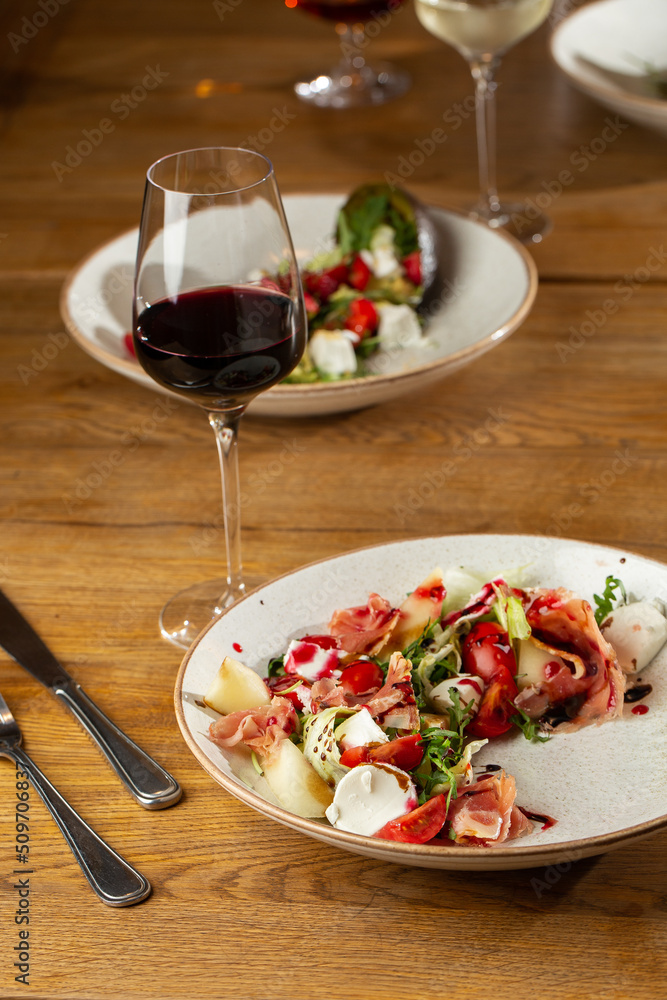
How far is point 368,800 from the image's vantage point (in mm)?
663

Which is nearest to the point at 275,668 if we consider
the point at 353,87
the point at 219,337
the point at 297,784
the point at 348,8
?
the point at 297,784

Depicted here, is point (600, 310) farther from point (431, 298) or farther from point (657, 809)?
point (657, 809)

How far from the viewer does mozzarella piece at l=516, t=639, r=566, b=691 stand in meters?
0.77

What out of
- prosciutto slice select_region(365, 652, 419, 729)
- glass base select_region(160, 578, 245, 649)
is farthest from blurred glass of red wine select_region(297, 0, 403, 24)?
prosciutto slice select_region(365, 652, 419, 729)

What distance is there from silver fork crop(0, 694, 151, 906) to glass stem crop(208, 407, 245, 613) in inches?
8.4

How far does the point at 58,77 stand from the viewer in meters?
2.25

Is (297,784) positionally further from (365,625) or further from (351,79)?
(351,79)

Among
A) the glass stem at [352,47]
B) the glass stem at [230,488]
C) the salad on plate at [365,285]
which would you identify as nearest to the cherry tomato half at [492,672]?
the glass stem at [230,488]

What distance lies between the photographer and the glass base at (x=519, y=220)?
5.14 ft

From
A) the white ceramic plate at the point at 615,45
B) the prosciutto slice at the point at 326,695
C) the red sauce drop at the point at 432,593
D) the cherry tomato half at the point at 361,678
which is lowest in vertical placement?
the cherry tomato half at the point at 361,678

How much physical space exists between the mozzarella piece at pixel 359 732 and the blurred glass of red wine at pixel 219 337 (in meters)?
0.29

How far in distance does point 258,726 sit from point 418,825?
0.46 feet

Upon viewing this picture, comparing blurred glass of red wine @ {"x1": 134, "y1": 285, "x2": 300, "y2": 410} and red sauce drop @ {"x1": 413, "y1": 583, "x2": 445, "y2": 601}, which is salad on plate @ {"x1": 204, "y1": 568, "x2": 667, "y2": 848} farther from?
blurred glass of red wine @ {"x1": 134, "y1": 285, "x2": 300, "y2": 410}

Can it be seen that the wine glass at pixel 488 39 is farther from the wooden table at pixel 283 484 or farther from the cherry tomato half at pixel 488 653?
the cherry tomato half at pixel 488 653
